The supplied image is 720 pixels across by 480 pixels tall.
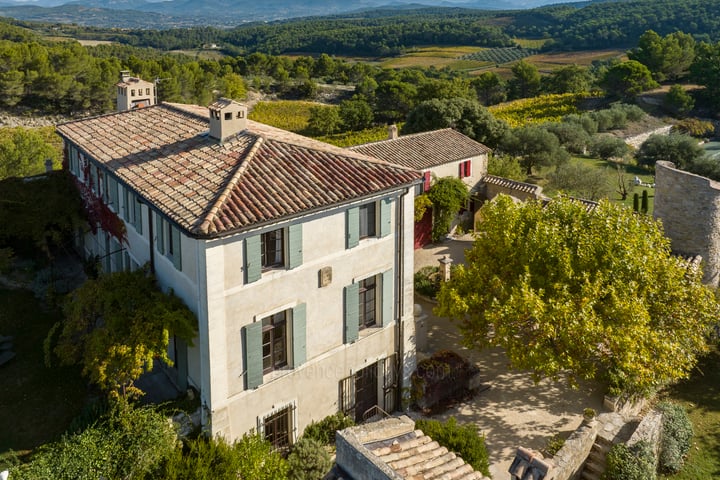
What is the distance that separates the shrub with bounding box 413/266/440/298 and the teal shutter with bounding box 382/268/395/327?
7497 mm

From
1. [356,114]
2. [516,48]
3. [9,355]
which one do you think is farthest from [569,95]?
[516,48]

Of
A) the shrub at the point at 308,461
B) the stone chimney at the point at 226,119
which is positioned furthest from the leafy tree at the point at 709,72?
the shrub at the point at 308,461

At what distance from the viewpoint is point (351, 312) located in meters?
14.9

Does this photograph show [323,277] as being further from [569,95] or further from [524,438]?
[569,95]

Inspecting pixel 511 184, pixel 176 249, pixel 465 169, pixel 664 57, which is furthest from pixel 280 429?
pixel 664 57

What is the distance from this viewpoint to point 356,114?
221 feet

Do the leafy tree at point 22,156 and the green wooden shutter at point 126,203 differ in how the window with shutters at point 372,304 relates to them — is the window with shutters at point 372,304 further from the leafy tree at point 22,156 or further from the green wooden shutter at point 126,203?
the leafy tree at point 22,156

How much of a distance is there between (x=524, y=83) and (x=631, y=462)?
7557 cm

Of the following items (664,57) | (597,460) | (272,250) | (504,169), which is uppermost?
(664,57)

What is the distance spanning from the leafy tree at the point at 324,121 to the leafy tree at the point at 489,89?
85.5 ft

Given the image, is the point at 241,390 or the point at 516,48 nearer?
the point at 241,390

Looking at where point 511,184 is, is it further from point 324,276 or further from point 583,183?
point 324,276

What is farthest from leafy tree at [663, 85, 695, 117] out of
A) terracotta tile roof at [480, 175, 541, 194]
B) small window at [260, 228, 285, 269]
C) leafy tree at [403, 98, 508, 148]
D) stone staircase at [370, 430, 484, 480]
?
stone staircase at [370, 430, 484, 480]

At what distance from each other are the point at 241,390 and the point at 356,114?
2237 inches
